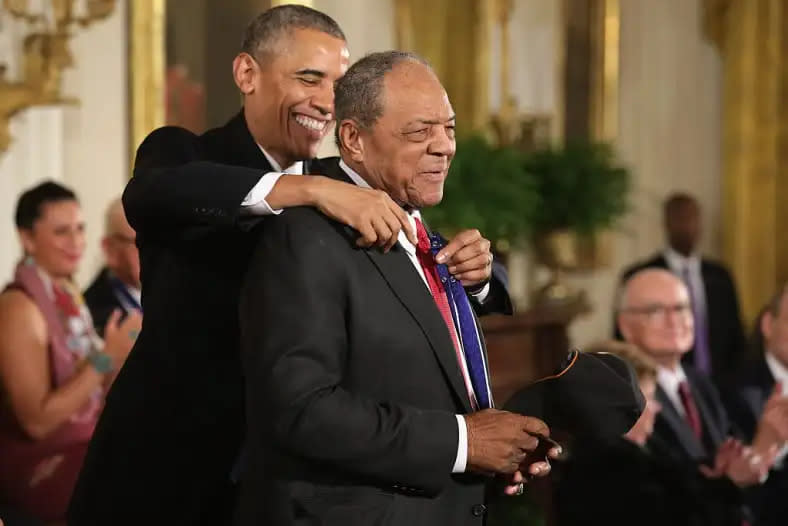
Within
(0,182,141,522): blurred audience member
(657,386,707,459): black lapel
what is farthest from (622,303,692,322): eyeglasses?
(0,182,141,522): blurred audience member

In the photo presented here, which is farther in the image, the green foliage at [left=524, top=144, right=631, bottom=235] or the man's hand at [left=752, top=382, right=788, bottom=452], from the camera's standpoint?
the green foliage at [left=524, top=144, right=631, bottom=235]

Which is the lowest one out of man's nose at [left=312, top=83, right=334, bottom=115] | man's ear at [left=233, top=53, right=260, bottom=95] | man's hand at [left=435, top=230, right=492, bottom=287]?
man's hand at [left=435, top=230, right=492, bottom=287]

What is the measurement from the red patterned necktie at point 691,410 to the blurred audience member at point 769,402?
193mm

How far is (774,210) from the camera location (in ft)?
35.6

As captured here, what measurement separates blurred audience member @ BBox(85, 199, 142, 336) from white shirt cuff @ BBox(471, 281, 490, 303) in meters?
2.67

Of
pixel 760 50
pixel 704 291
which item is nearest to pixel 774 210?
pixel 760 50

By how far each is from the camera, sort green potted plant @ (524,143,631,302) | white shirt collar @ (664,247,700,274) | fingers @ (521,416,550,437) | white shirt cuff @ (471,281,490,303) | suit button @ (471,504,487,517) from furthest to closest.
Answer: green potted plant @ (524,143,631,302)
white shirt collar @ (664,247,700,274)
white shirt cuff @ (471,281,490,303)
suit button @ (471,504,487,517)
fingers @ (521,416,550,437)

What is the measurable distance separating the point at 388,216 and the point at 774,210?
29.4ft

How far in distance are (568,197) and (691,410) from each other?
14.5 feet

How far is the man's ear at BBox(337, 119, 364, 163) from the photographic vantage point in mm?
2508

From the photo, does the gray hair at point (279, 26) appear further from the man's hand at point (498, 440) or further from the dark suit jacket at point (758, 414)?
Result: the dark suit jacket at point (758, 414)

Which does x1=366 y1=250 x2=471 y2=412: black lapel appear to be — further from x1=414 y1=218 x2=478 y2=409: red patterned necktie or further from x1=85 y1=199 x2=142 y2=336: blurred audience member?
x1=85 y1=199 x2=142 y2=336: blurred audience member

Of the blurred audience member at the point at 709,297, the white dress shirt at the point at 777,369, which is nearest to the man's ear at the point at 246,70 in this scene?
the white dress shirt at the point at 777,369

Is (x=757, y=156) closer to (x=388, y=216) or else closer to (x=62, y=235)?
(x=62, y=235)
